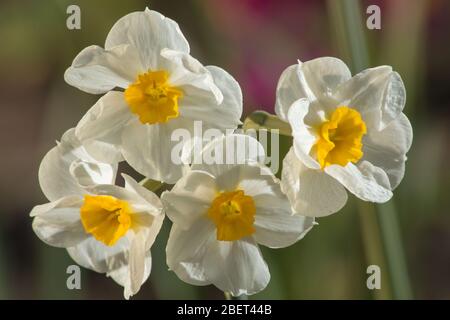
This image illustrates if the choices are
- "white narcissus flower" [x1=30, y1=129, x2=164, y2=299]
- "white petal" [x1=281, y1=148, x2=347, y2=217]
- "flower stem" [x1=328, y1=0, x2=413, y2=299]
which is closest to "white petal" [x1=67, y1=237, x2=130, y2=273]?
"white narcissus flower" [x1=30, y1=129, x2=164, y2=299]

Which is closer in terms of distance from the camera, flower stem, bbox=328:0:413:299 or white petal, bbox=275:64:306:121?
white petal, bbox=275:64:306:121

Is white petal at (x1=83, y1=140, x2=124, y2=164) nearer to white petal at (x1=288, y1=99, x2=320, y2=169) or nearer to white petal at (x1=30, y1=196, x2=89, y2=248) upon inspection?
white petal at (x1=30, y1=196, x2=89, y2=248)

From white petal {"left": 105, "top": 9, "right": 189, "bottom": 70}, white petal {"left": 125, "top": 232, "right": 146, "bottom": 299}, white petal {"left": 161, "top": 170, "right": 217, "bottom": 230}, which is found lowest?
white petal {"left": 125, "top": 232, "right": 146, "bottom": 299}

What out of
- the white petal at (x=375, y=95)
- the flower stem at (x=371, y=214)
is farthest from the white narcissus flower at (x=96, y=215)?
the flower stem at (x=371, y=214)

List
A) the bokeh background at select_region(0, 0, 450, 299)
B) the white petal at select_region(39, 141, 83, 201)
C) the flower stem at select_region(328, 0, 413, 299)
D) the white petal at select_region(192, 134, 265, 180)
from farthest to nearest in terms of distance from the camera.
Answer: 1. the bokeh background at select_region(0, 0, 450, 299)
2. the flower stem at select_region(328, 0, 413, 299)
3. the white petal at select_region(39, 141, 83, 201)
4. the white petal at select_region(192, 134, 265, 180)

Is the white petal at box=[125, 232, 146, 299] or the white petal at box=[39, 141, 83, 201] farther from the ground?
the white petal at box=[39, 141, 83, 201]

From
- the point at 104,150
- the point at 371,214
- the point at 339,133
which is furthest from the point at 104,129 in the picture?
the point at 371,214

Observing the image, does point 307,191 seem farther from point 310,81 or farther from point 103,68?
point 103,68
